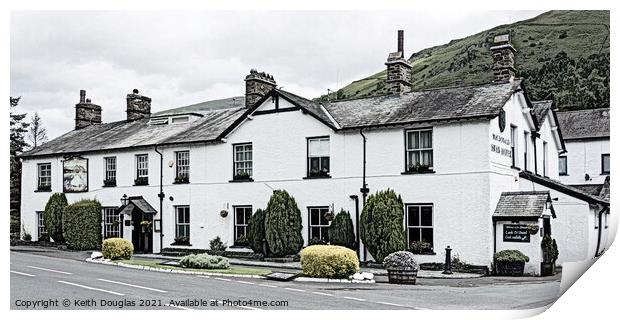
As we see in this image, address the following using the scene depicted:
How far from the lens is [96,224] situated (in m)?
14.7

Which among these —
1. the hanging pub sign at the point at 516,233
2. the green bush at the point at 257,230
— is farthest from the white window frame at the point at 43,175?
the hanging pub sign at the point at 516,233

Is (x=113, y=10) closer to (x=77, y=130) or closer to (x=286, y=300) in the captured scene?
(x=77, y=130)

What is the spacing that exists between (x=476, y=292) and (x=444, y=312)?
151 centimetres

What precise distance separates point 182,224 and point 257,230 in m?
1.72

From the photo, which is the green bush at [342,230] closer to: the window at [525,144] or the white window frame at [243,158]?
the white window frame at [243,158]

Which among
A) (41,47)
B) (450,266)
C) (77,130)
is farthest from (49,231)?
(450,266)

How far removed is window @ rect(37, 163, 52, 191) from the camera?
13389mm

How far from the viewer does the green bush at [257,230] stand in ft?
52.4

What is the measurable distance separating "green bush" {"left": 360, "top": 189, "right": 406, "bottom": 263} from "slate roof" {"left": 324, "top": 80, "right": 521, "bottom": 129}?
5.01ft

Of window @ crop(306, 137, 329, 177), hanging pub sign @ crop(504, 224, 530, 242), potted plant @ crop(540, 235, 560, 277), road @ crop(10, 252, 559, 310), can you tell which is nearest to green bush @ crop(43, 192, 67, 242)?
road @ crop(10, 252, 559, 310)

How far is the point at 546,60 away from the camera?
13.0 m

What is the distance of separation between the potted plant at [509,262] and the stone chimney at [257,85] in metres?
5.41

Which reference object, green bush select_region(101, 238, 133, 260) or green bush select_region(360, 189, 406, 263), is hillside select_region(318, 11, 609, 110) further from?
green bush select_region(101, 238, 133, 260)

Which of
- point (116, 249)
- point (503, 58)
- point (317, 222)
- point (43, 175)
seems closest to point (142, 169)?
point (116, 249)
